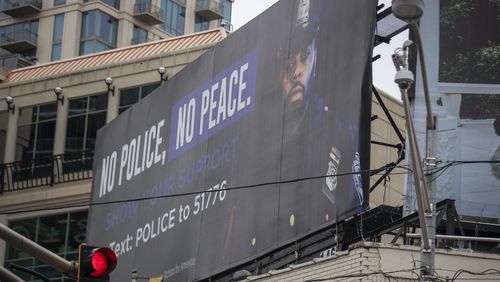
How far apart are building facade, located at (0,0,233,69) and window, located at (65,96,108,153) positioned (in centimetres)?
3003

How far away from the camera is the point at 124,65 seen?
128 ft

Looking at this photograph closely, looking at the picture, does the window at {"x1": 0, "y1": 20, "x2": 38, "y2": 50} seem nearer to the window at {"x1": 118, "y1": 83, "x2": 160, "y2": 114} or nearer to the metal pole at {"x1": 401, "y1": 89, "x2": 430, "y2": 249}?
the window at {"x1": 118, "y1": 83, "x2": 160, "y2": 114}

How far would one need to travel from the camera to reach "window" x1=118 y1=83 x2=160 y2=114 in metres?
38.2

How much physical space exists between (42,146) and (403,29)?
75.9 feet

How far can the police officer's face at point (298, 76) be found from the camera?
2075 cm

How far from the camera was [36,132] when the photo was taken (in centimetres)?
4078

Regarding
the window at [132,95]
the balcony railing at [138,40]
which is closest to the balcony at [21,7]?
the balcony railing at [138,40]

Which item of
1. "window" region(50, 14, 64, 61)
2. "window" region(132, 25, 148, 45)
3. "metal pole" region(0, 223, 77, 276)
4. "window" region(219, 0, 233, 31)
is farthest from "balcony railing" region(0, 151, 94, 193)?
"window" region(219, 0, 233, 31)

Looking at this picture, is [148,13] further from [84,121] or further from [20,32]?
[84,121]

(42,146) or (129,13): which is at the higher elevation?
(129,13)

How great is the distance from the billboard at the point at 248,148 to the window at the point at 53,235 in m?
8.04

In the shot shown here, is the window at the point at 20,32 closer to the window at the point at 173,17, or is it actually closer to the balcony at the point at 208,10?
the window at the point at 173,17

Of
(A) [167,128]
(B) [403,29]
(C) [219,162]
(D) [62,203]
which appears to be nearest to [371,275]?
(B) [403,29]

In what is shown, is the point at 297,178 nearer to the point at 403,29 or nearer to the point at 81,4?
the point at 403,29
